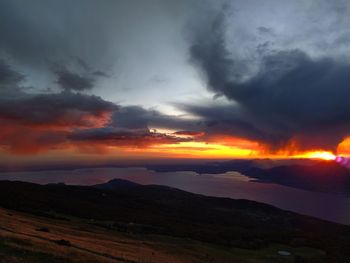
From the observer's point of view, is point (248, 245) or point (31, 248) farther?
point (248, 245)

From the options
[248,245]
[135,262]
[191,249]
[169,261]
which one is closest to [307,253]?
[248,245]

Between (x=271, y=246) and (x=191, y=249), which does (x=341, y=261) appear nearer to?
(x=271, y=246)

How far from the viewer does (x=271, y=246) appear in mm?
113375

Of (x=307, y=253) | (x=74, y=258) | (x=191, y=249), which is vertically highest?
(x=74, y=258)

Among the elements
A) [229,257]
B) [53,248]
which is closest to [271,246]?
[229,257]

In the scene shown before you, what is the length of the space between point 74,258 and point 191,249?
154 feet

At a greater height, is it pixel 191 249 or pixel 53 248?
pixel 53 248

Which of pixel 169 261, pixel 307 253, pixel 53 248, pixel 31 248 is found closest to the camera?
pixel 31 248

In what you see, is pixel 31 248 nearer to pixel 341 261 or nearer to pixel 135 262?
pixel 135 262

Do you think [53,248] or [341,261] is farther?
[341,261]

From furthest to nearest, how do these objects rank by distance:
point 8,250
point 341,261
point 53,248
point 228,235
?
point 228,235 → point 341,261 → point 53,248 → point 8,250

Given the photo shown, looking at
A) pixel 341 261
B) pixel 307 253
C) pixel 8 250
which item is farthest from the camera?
pixel 307 253

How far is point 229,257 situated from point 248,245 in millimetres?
33706

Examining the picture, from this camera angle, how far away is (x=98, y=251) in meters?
44.2
